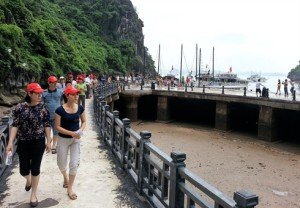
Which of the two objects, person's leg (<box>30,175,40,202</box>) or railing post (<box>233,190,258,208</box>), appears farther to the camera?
person's leg (<box>30,175,40,202</box>)

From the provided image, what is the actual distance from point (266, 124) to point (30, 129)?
22773 mm

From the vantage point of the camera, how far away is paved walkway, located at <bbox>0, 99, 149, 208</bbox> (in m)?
6.20

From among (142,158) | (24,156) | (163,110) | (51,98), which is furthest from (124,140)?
(163,110)

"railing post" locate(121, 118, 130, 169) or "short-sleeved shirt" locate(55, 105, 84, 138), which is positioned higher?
"short-sleeved shirt" locate(55, 105, 84, 138)

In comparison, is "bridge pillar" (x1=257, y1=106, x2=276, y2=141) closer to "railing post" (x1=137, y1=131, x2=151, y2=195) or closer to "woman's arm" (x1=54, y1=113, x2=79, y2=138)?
"railing post" (x1=137, y1=131, x2=151, y2=195)

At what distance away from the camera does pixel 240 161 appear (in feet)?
65.2

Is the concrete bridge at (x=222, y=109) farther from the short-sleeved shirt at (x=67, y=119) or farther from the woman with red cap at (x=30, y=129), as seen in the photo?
the woman with red cap at (x=30, y=129)

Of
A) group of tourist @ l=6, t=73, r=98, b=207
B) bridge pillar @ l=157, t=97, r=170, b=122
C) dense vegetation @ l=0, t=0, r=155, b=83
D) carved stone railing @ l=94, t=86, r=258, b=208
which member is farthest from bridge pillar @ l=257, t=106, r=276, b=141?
group of tourist @ l=6, t=73, r=98, b=207

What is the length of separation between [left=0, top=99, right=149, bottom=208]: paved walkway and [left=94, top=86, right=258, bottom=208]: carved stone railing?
29 cm

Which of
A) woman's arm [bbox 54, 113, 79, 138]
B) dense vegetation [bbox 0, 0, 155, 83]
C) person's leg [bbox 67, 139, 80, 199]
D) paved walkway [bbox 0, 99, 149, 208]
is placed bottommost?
paved walkway [bbox 0, 99, 149, 208]

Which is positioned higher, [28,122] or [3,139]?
[28,122]

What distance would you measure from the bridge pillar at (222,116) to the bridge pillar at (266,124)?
3851 millimetres

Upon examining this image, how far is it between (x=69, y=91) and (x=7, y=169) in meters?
3.69

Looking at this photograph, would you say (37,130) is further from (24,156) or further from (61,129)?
(24,156)
